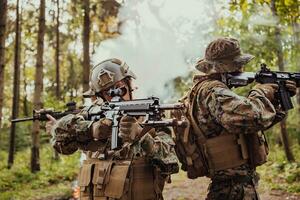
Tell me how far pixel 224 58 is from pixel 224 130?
2.16 feet

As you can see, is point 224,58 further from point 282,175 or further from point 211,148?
point 282,175

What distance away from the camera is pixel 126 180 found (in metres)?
3.71

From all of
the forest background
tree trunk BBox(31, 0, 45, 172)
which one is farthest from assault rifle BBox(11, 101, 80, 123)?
tree trunk BBox(31, 0, 45, 172)

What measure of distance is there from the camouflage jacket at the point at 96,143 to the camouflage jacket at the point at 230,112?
38cm

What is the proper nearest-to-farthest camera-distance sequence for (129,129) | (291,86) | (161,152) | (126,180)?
1. (129,129)
2. (161,152)
3. (126,180)
4. (291,86)

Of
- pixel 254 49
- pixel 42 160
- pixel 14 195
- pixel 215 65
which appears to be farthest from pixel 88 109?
A: pixel 42 160

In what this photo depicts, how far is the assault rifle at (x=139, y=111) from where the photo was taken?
3.29 metres

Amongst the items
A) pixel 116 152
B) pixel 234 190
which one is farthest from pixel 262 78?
pixel 116 152

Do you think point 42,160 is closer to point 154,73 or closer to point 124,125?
point 154,73

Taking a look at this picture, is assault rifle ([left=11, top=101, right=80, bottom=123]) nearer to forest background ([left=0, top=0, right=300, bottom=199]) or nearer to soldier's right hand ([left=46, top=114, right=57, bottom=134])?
soldier's right hand ([left=46, top=114, right=57, bottom=134])

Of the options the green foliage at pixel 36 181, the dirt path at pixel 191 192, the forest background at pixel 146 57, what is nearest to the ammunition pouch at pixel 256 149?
the forest background at pixel 146 57

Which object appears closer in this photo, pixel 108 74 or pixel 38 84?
pixel 108 74

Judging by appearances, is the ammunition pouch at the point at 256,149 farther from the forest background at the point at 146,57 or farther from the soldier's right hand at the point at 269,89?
the forest background at the point at 146,57

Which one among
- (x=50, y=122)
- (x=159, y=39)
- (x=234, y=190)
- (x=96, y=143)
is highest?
(x=159, y=39)
